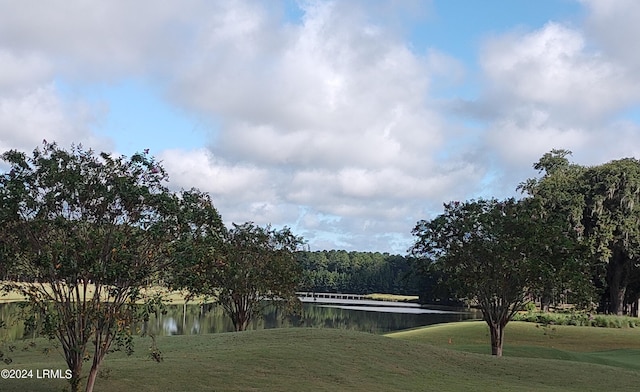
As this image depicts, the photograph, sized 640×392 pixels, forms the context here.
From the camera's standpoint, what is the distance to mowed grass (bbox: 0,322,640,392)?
15.4 m

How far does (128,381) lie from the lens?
14688 mm

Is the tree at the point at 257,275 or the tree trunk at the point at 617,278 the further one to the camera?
the tree trunk at the point at 617,278

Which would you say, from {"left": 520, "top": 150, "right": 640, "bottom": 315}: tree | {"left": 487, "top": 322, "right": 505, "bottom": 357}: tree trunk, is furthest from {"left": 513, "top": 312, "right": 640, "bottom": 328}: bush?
{"left": 487, "top": 322, "right": 505, "bottom": 357}: tree trunk

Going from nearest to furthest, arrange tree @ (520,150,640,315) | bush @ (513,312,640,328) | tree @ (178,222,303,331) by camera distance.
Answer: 1. tree @ (178,222,303,331)
2. bush @ (513,312,640,328)
3. tree @ (520,150,640,315)

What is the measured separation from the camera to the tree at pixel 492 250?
80.2ft

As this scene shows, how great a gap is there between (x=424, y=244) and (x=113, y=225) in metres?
16.9

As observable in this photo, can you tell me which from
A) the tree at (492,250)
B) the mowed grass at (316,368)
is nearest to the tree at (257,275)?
the mowed grass at (316,368)

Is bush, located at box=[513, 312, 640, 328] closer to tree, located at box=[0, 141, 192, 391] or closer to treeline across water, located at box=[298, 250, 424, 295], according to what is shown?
tree, located at box=[0, 141, 192, 391]

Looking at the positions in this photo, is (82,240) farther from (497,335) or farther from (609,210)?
(609,210)

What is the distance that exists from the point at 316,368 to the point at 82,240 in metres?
8.97

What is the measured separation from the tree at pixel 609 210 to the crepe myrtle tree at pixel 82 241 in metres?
44.8

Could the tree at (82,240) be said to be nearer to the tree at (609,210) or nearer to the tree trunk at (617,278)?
the tree at (609,210)

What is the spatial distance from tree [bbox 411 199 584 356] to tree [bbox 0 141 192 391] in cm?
1593

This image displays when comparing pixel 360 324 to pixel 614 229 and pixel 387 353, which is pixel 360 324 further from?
pixel 387 353
